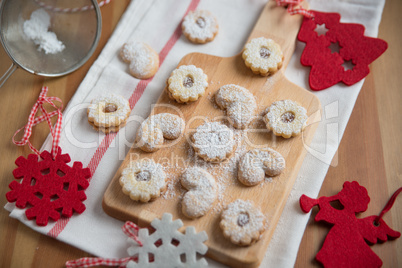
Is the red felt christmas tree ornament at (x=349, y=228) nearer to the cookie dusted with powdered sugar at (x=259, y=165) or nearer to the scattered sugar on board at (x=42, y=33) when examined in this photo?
the cookie dusted with powdered sugar at (x=259, y=165)

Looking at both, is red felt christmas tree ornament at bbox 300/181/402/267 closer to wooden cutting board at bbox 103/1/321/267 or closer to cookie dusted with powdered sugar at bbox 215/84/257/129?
wooden cutting board at bbox 103/1/321/267

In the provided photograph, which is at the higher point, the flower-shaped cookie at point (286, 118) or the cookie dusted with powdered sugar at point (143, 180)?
the flower-shaped cookie at point (286, 118)

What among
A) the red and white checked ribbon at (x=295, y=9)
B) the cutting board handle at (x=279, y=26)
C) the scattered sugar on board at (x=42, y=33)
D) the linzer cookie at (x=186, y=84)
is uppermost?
the red and white checked ribbon at (x=295, y=9)

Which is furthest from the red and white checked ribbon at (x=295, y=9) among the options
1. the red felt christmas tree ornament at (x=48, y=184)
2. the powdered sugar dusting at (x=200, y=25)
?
the red felt christmas tree ornament at (x=48, y=184)

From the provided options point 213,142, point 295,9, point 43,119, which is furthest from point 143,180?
point 295,9

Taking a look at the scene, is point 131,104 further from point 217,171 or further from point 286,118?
point 286,118

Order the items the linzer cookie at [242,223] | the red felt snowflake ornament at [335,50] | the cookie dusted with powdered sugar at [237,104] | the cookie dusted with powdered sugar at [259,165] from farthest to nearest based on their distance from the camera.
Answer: the red felt snowflake ornament at [335,50], the cookie dusted with powdered sugar at [237,104], the cookie dusted with powdered sugar at [259,165], the linzer cookie at [242,223]

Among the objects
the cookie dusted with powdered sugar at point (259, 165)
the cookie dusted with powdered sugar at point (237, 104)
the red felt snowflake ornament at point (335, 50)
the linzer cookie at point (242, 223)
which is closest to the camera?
the linzer cookie at point (242, 223)
